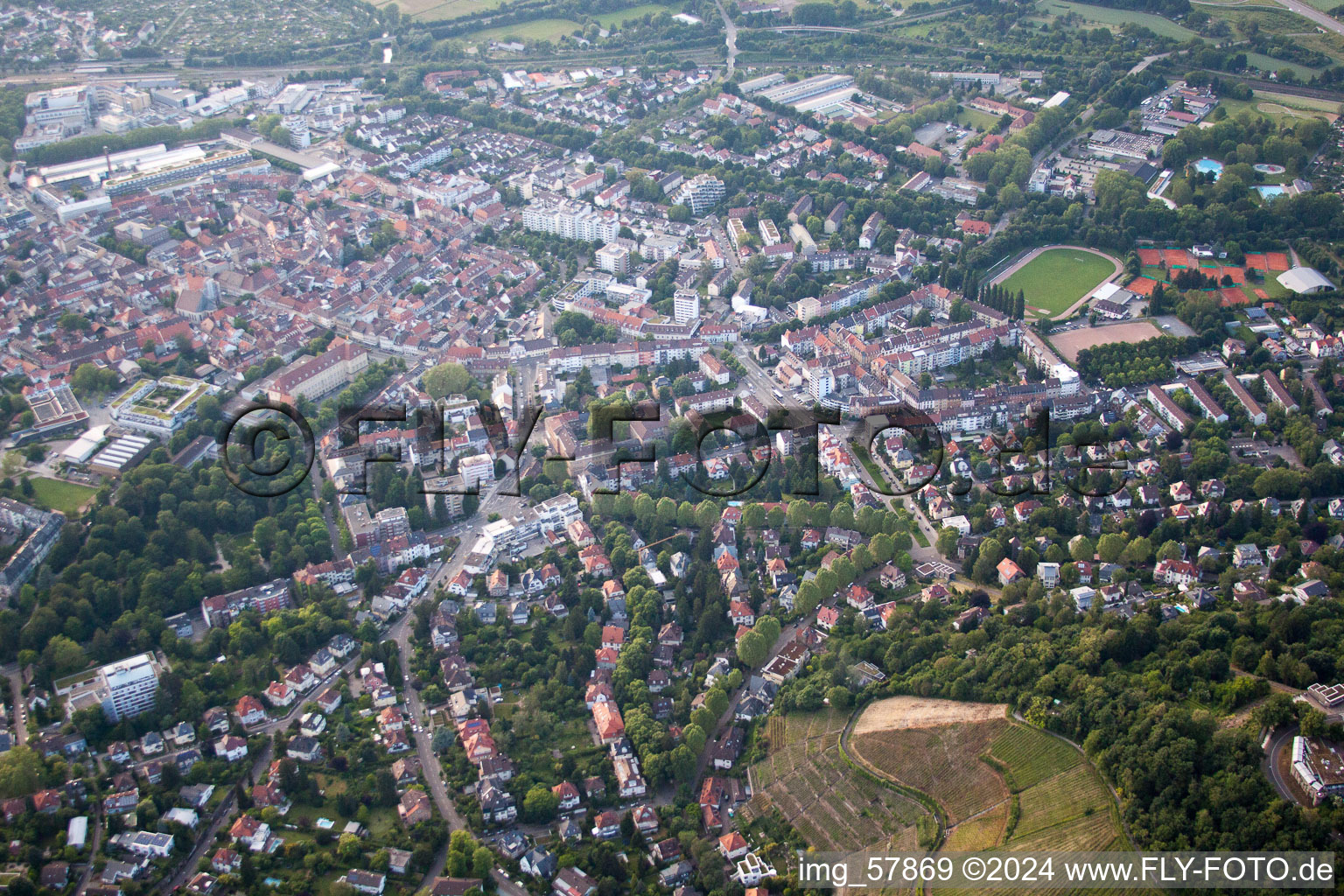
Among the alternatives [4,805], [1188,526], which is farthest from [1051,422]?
[4,805]

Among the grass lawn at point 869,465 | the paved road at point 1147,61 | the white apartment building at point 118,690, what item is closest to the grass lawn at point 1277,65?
the paved road at point 1147,61

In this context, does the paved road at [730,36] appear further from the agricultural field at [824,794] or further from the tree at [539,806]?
the tree at [539,806]

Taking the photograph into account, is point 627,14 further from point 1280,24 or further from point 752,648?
point 752,648

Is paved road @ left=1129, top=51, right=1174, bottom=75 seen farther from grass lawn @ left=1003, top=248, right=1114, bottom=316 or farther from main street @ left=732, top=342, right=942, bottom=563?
main street @ left=732, top=342, right=942, bottom=563

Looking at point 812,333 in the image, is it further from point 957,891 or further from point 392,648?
point 957,891

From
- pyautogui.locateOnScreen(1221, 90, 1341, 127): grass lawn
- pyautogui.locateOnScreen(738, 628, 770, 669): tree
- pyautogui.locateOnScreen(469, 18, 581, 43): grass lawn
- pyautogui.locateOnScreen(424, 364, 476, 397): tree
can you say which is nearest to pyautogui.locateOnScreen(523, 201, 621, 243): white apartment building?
pyautogui.locateOnScreen(424, 364, 476, 397): tree
